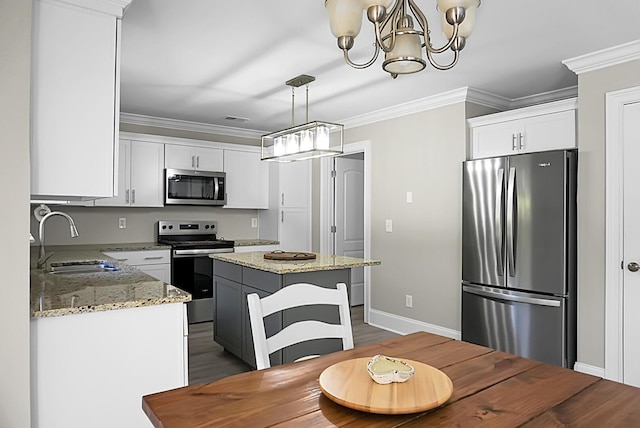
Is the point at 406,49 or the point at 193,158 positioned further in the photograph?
the point at 193,158

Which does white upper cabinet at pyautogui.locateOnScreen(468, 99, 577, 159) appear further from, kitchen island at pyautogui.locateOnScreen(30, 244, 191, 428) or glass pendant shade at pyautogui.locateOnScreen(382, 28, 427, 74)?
kitchen island at pyautogui.locateOnScreen(30, 244, 191, 428)

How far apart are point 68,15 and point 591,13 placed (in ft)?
8.73

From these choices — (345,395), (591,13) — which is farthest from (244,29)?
(345,395)

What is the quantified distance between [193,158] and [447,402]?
4.61m

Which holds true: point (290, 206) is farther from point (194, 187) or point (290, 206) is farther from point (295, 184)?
point (194, 187)

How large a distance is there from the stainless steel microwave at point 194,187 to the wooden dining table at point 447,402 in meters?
4.00

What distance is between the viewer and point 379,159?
15.9ft

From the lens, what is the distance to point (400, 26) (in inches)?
63.0

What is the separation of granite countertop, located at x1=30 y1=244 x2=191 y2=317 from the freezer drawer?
2.53 metres

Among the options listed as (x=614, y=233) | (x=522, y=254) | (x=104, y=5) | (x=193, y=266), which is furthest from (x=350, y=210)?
(x=104, y=5)

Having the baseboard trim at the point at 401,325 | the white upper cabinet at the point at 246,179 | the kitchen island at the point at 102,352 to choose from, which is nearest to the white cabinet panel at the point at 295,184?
the white upper cabinet at the point at 246,179

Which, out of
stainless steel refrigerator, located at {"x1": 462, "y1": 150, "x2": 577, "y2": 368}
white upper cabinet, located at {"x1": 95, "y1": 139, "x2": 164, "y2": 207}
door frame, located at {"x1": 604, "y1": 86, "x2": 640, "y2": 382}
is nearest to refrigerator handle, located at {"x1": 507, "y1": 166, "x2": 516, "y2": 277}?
stainless steel refrigerator, located at {"x1": 462, "y1": 150, "x2": 577, "y2": 368}

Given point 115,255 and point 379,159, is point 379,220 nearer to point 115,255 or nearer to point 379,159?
point 379,159

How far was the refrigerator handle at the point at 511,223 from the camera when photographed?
3.41 metres
